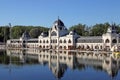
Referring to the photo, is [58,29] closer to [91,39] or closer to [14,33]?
[91,39]

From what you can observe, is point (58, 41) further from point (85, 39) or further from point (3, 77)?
point (3, 77)

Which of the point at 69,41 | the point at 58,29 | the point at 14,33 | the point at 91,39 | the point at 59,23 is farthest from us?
the point at 14,33

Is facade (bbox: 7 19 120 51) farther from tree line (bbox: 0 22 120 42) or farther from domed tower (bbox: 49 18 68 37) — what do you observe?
tree line (bbox: 0 22 120 42)

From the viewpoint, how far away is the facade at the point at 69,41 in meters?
81.0

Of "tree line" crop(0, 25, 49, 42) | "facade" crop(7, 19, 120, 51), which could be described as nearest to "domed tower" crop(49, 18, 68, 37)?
"facade" crop(7, 19, 120, 51)

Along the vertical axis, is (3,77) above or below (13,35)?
below

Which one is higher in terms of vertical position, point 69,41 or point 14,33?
point 14,33

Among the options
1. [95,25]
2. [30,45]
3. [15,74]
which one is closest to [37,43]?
[30,45]

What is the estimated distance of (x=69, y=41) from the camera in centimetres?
9625

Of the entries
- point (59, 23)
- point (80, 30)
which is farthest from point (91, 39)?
point (80, 30)

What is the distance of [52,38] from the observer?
104 m

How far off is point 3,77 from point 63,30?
73.1 metres

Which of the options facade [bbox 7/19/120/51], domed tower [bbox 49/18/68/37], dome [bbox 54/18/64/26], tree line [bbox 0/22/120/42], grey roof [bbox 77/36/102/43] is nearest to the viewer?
facade [bbox 7/19/120/51]

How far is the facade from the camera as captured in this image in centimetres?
8100
